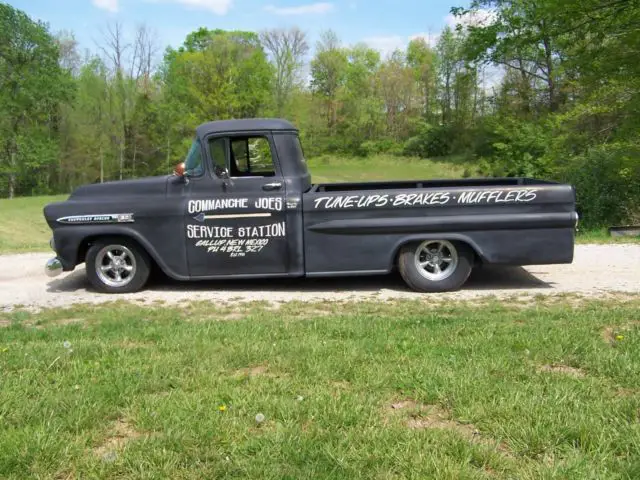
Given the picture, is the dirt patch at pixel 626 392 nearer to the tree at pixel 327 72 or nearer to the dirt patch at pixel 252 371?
the dirt patch at pixel 252 371

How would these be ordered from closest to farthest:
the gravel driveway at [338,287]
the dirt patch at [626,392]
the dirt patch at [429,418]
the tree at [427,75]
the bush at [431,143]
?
the dirt patch at [429,418] < the dirt patch at [626,392] < the gravel driveway at [338,287] < the bush at [431,143] < the tree at [427,75]

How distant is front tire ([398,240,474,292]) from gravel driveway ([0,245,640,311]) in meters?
0.15

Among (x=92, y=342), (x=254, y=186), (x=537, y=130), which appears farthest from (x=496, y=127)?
(x=92, y=342)

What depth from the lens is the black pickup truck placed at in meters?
7.21

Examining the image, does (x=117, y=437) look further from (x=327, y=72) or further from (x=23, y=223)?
(x=327, y=72)

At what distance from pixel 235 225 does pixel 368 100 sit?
57.7 m

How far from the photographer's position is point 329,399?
11.7 feet

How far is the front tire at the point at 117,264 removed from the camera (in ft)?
24.9

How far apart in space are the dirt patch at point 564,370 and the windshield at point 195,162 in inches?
187

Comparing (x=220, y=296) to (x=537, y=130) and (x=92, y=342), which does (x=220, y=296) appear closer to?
(x=92, y=342)

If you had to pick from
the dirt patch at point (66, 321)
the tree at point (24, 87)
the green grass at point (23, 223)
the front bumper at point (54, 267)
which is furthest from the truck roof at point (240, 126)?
the tree at point (24, 87)

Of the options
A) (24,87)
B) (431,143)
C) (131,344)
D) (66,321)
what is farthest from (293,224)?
(431,143)

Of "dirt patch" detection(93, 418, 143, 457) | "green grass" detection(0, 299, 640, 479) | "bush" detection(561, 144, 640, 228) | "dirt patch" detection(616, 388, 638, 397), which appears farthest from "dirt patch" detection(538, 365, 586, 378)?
"bush" detection(561, 144, 640, 228)

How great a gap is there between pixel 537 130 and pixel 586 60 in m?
18.0
